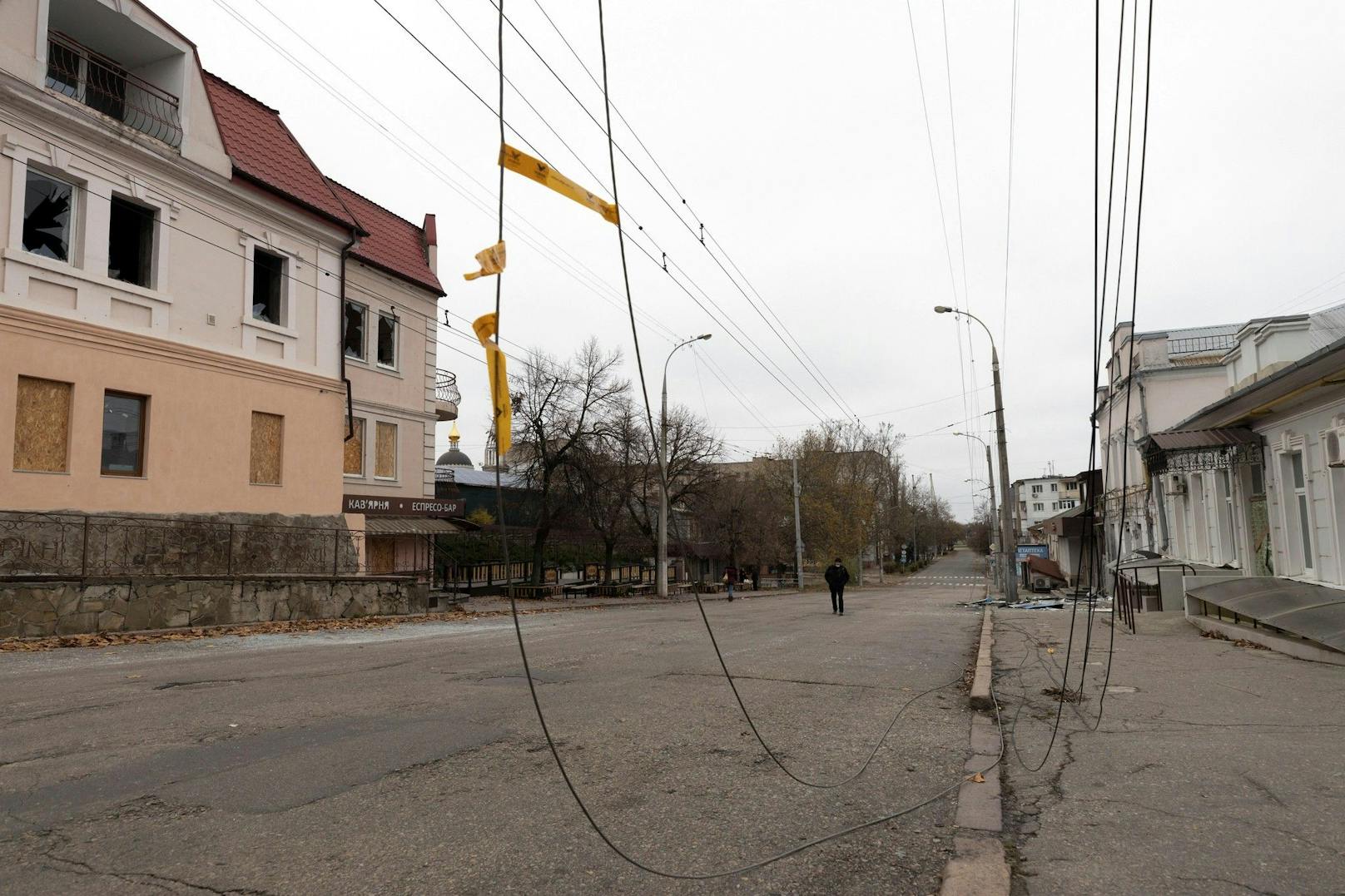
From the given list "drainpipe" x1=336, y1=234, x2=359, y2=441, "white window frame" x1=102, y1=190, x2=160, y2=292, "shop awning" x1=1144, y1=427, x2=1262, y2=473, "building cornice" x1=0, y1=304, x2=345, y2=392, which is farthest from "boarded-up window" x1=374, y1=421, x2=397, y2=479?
"shop awning" x1=1144, y1=427, x2=1262, y2=473

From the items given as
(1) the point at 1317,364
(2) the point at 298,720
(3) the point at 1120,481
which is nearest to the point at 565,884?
(2) the point at 298,720

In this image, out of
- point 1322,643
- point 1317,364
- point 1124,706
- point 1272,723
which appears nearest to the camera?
point 1272,723

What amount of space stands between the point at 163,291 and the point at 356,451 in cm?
709

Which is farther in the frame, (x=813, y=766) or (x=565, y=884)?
(x=813, y=766)

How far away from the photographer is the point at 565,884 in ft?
11.5

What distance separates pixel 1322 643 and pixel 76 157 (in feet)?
69.5

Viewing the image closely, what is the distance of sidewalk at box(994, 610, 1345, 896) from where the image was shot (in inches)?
144

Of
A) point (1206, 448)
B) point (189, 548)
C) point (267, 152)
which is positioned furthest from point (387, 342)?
point (1206, 448)

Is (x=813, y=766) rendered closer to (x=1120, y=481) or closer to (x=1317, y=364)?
(x=1317, y=364)

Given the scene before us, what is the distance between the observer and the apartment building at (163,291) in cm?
1490

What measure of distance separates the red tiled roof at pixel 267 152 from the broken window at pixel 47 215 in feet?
12.4

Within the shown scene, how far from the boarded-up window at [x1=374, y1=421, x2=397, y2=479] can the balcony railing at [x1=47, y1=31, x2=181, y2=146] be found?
9.02 metres

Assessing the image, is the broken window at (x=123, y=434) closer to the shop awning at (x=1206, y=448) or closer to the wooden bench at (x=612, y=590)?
the shop awning at (x=1206, y=448)

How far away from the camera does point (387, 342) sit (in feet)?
81.1
